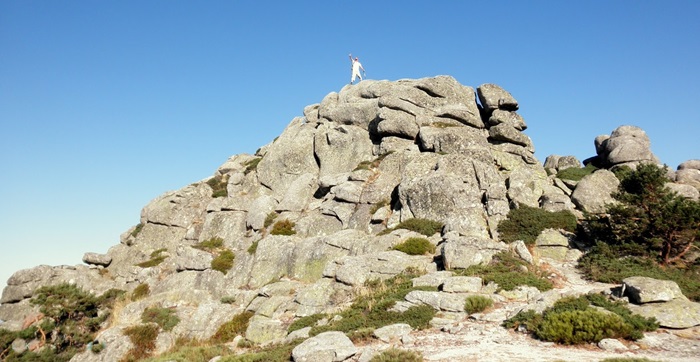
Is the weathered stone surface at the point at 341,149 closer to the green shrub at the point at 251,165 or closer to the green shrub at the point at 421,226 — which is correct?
the green shrub at the point at 251,165

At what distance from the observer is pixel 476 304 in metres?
17.6

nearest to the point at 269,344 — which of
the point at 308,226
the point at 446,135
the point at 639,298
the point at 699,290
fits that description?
the point at 639,298

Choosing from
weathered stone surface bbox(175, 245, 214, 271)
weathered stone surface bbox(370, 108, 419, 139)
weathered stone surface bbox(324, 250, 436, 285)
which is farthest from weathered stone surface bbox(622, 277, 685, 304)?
weathered stone surface bbox(175, 245, 214, 271)

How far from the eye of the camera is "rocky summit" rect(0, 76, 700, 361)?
16.1 meters

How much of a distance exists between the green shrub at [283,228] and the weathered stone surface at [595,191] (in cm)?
2412

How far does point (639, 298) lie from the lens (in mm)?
16234

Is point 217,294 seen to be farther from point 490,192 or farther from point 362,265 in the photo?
point 490,192

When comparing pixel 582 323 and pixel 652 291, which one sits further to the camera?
pixel 652 291

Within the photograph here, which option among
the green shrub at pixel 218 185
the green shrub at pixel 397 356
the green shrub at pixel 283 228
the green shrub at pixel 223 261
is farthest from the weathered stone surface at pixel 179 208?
the green shrub at pixel 397 356

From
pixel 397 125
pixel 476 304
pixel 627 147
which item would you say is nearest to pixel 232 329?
pixel 476 304

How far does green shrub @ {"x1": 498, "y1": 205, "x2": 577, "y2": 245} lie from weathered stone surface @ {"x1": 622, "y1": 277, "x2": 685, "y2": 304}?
1056 cm

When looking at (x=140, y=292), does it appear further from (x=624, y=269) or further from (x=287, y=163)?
(x=624, y=269)

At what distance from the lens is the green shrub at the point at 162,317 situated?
23.3 m

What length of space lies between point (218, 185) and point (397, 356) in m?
40.6
